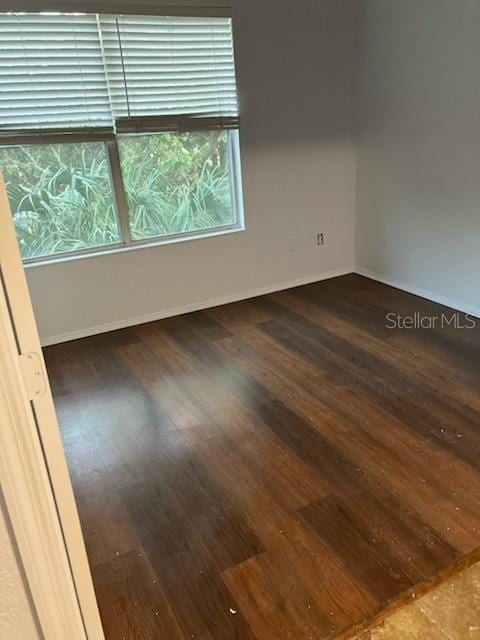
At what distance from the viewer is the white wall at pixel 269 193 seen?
11.3 feet

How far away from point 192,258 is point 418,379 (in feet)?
5.99

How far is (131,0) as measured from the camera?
304 cm

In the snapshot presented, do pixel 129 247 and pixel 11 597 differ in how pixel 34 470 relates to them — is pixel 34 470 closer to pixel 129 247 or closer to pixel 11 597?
pixel 11 597

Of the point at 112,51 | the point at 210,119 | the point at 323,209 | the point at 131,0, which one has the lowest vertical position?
the point at 323,209

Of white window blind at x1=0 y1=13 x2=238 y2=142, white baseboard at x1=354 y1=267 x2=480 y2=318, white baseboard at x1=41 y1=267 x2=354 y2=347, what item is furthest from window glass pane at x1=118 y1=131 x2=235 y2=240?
white baseboard at x1=354 y1=267 x2=480 y2=318

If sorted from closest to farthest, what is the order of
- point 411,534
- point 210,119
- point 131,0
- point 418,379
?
point 411,534
point 418,379
point 131,0
point 210,119

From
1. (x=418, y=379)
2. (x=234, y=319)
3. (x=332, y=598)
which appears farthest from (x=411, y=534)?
(x=234, y=319)

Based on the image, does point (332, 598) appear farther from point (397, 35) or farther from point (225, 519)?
point (397, 35)

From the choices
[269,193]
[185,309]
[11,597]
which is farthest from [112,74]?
[11,597]

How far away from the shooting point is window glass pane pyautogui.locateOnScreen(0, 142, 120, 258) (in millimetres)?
3100

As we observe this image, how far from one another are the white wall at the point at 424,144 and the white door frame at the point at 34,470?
3150 millimetres

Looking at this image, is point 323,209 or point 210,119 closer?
point 210,119

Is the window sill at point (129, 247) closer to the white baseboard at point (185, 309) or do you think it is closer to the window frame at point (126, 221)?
the window frame at point (126, 221)

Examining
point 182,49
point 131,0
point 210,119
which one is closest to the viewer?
point 131,0
